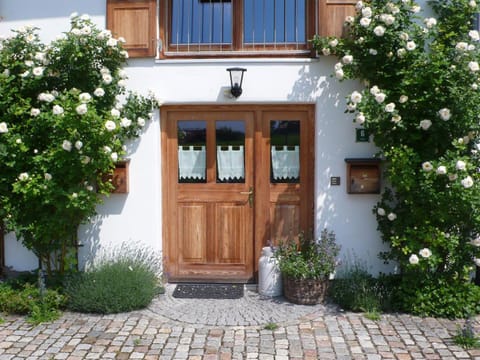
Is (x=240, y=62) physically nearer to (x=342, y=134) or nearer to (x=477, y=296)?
(x=342, y=134)

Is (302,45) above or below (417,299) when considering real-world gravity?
above

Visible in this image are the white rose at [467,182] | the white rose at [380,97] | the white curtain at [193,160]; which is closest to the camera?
the white rose at [467,182]

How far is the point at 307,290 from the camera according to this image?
5.18m

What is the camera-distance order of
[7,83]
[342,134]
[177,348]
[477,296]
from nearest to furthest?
[177,348]
[477,296]
[7,83]
[342,134]

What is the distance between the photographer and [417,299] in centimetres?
488

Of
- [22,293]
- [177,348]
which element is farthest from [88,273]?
[177,348]

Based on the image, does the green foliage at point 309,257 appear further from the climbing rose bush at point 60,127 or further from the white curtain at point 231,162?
the climbing rose bush at point 60,127

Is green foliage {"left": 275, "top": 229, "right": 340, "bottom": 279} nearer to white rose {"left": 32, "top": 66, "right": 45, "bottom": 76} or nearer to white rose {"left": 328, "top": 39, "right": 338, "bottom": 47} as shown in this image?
white rose {"left": 328, "top": 39, "right": 338, "bottom": 47}

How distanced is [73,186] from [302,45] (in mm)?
3061

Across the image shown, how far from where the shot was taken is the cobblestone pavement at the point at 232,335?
413cm

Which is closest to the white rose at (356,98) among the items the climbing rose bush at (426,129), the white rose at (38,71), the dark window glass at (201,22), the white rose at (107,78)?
the climbing rose bush at (426,129)

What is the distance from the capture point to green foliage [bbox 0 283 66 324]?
4.88 m

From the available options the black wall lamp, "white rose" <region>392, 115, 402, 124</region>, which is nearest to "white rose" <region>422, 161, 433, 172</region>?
"white rose" <region>392, 115, 402, 124</region>

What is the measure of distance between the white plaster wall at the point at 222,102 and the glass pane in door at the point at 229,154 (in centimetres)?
39
